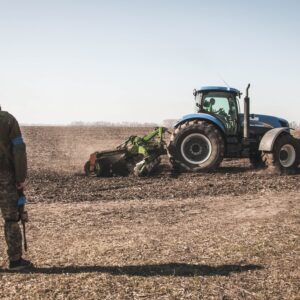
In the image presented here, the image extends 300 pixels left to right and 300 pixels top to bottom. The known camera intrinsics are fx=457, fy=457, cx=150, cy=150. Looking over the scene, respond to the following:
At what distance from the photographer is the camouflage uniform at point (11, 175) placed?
17.4ft

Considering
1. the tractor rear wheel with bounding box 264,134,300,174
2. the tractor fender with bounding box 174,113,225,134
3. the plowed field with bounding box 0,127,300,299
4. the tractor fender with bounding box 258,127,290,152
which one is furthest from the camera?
the tractor fender with bounding box 174,113,225,134

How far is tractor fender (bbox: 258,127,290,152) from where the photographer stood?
12844 mm

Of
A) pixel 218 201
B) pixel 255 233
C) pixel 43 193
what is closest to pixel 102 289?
pixel 255 233

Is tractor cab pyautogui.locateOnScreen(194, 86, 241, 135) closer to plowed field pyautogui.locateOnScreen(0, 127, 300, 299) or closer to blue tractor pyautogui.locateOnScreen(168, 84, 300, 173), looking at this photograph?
blue tractor pyautogui.locateOnScreen(168, 84, 300, 173)

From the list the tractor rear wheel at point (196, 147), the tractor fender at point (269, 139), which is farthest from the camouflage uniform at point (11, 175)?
the tractor fender at point (269, 139)

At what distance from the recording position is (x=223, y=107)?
13.8m

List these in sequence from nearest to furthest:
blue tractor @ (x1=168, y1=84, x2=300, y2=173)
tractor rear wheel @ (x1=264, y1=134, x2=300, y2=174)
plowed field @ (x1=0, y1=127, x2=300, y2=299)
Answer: plowed field @ (x1=0, y1=127, x2=300, y2=299) < tractor rear wheel @ (x1=264, y1=134, x2=300, y2=174) < blue tractor @ (x1=168, y1=84, x2=300, y2=173)

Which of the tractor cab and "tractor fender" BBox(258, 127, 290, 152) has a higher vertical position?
the tractor cab

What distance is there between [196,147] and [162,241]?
288 inches

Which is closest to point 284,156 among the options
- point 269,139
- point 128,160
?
point 269,139

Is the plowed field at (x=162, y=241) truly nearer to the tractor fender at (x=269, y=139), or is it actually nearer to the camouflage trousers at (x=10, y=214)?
the camouflage trousers at (x=10, y=214)

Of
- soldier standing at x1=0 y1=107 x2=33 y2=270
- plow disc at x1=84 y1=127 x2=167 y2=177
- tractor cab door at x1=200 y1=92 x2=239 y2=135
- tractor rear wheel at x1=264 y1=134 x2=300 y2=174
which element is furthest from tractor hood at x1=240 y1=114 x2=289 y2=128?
soldier standing at x1=0 y1=107 x2=33 y2=270

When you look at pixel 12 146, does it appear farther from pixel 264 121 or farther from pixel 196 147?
pixel 264 121

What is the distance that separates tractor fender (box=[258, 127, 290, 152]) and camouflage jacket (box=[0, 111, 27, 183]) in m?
8.93
